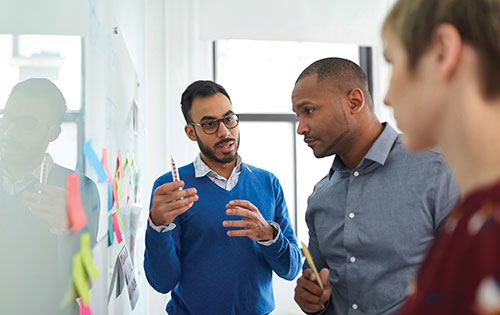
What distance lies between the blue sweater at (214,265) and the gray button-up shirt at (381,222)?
270 mm

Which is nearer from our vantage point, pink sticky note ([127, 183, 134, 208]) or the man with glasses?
the man with glasses

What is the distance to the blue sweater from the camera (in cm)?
163

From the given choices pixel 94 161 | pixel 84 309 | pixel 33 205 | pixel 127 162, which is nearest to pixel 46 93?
pixel 33 205

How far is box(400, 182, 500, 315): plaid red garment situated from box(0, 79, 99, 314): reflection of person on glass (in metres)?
0.57

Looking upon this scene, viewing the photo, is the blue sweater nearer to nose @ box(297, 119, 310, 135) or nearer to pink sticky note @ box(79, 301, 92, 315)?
nose @ box(297, 119, 310, 135)

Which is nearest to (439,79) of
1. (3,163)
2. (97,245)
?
(3,163)

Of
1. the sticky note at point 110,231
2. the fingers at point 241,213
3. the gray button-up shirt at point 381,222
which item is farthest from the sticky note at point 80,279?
the gray button-up shirt at point 381,222

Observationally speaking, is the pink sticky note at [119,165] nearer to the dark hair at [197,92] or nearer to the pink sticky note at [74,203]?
the dark hair at [197,92]

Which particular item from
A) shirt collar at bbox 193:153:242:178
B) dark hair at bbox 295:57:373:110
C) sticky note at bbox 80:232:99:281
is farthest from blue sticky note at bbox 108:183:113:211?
dark hair at bbox 295:57:373:110

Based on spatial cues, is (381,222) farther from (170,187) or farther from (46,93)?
(46,93)

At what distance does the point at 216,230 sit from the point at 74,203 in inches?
29.7

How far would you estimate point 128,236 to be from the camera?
1.93 m

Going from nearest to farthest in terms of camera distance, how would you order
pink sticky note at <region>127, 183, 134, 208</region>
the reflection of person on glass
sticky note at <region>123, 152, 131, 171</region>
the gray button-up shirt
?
the reflection of person on glass → the gray button-up shirt → sticky note at <region>123, 152, 131, 171</region> → pink sticky note at <region>127, 183, 134, 208</region>

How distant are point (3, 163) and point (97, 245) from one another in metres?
0.53
